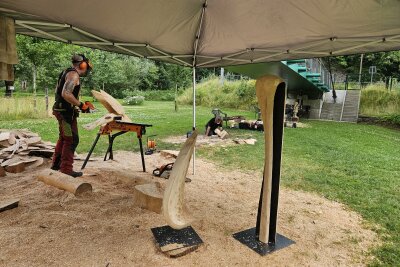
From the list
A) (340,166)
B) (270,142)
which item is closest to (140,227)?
(270,142)

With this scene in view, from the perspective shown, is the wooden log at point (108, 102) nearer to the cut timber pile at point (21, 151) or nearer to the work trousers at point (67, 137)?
the work trousers at point (67, 137)

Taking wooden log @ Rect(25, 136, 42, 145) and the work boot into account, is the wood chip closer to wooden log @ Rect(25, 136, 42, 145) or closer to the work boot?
wooden log @ Rect(25, 136, 42, 145)

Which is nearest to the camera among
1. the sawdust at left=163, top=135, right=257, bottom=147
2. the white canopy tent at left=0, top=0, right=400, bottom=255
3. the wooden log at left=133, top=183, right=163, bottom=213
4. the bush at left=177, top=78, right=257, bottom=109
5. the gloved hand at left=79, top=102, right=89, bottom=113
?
the white canopy tent at left=0, top=0, right=400, bottom=255

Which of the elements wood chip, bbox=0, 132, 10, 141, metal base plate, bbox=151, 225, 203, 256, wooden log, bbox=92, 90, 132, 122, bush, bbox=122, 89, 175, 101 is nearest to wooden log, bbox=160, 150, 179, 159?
wooden log, bbox=92, 90, 132, 122

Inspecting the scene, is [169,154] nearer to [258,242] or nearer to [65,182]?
[65,182]

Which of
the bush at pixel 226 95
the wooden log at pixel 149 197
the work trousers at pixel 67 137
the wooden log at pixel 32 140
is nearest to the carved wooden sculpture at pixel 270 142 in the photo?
the wooden log at pixel 149 197

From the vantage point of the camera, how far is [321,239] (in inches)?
117

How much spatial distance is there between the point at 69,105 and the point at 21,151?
2.03m

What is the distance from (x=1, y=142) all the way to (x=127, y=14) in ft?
13.7

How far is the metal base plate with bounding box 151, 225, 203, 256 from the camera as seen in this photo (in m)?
2.65

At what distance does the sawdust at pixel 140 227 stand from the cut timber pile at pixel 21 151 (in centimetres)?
31

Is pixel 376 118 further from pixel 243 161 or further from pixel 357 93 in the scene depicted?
pixel 243 161

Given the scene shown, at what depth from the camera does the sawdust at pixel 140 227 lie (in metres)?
2.48

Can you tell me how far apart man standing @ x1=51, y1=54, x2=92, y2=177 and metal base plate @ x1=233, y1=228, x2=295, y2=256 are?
2.84 meters
